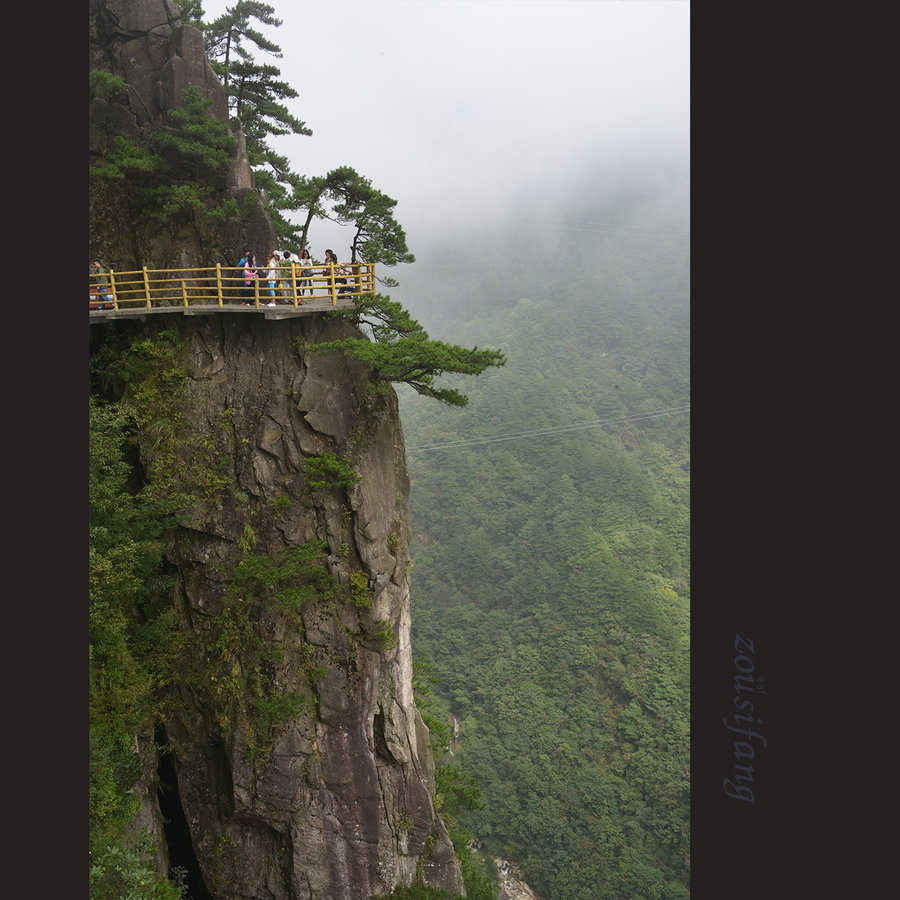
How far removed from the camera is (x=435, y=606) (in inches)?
2771

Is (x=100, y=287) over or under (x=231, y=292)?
under

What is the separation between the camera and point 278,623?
43.9 ft

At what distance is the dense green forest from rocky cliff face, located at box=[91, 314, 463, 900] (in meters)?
10.2

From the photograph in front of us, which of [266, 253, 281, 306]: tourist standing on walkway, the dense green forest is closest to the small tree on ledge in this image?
[266, 253, 281, 306]: tourist standing on walkway

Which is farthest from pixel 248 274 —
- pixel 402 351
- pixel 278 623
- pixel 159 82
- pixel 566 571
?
pixel 566 571

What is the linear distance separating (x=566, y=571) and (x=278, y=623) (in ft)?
201

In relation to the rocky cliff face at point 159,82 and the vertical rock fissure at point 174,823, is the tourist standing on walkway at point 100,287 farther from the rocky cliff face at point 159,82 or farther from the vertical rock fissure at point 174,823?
the vertical rock fissure at point 174,823

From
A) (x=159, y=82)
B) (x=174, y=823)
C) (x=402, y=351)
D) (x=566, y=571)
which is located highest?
(x=159, y=82)

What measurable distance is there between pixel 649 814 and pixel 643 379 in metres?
76.3

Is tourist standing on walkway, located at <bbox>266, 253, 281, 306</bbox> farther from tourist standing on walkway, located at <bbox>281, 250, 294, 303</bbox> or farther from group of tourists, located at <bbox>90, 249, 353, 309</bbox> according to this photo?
tourist standing on walkway, located at <bbox>281, 250, 294, 303</bbox>

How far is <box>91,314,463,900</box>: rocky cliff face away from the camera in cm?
1308

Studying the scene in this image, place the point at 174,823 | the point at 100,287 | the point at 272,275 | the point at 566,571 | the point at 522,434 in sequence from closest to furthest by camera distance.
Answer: the point at 100,287 < the point at 272,275 < the point at 174,823 < the point at 566,571 < the point at 522,434

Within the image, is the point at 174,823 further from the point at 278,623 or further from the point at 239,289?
the point at 239,289
